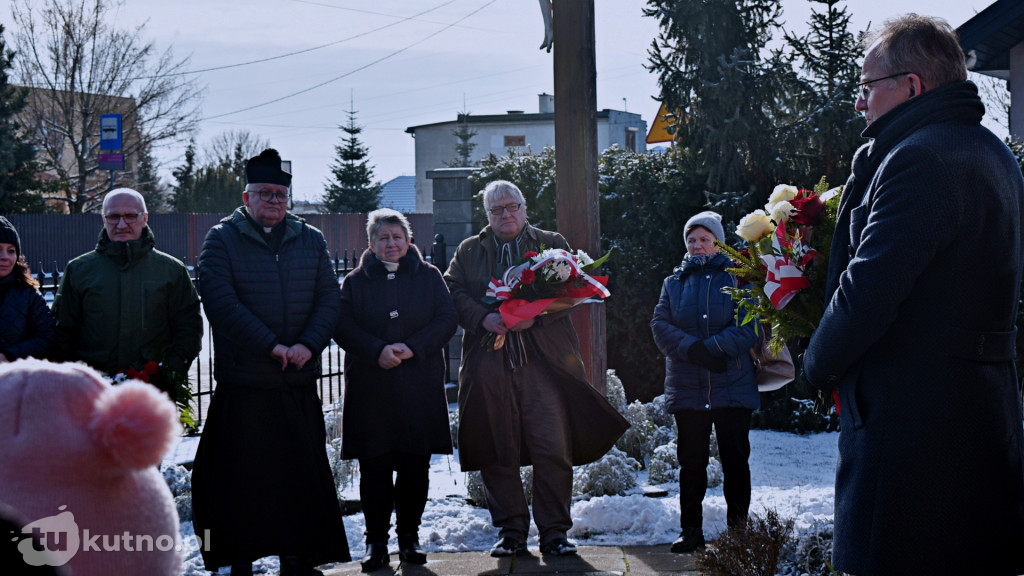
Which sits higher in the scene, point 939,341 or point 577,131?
point 577,131

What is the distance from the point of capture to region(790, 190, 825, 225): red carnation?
3.58 meters

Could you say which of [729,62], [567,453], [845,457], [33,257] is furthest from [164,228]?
[845,457]

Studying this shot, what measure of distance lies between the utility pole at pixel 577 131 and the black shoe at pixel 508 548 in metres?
1.44

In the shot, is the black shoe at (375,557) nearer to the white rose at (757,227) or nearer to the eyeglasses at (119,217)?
the eyeglasses at (119,217)

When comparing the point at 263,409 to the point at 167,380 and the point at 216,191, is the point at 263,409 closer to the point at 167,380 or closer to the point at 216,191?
the point at 167,380

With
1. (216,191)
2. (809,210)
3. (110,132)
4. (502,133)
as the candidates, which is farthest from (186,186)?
(809,210)

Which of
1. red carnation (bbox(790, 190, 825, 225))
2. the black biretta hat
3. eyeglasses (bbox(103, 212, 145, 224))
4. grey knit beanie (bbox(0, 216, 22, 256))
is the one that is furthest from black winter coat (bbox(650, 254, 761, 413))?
grey knit beanie (bbox(0, 216, 22, 256))

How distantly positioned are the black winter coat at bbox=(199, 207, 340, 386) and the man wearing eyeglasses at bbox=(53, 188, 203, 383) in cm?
26

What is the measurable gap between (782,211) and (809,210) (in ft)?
0.42

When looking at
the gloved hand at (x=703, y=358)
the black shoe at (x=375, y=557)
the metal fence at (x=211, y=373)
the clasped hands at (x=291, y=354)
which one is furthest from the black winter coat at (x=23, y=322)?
the gloved hand at (x=703, y=358)

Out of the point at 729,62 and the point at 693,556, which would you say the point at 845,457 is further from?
the point at 729,62

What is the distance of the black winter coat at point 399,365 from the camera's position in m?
5.78

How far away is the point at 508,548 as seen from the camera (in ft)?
18.9

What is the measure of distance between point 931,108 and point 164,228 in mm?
38164
